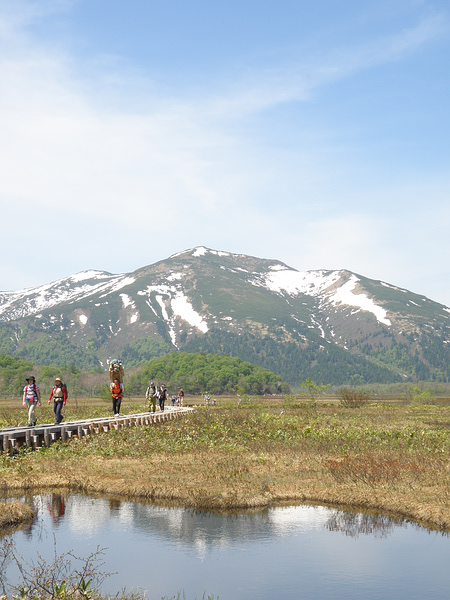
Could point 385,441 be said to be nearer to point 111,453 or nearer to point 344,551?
point 111,453

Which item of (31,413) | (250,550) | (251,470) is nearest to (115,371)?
(31,413)

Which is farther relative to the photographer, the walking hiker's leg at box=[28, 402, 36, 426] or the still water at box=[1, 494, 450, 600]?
the walking hiker's leg at box=[28, 402, 36, 426]

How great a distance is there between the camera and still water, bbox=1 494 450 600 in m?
14.7

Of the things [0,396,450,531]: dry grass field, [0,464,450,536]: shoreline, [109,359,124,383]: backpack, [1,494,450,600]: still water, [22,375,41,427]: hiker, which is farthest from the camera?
[109,359,124,383]: backpack

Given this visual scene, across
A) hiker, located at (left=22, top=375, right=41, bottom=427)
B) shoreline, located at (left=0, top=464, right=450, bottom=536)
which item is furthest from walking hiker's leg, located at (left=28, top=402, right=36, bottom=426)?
shoreline, located at (left=0, top=464, right=450, bottom=536)

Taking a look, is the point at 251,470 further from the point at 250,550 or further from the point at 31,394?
the point at 31,394

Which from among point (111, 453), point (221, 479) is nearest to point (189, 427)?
point (111, 453)

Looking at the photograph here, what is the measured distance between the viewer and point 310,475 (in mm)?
26391

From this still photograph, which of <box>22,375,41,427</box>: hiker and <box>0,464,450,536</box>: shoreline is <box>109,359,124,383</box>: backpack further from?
<box>0,464,450,536</box>: shoreline

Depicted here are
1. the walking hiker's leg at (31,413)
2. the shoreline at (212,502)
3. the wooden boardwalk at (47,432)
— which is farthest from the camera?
the walking hiker's leg at (31,413)

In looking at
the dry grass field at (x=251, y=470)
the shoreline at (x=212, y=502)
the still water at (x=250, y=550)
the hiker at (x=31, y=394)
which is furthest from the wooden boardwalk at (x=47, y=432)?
the still water at (x=250, y=550)

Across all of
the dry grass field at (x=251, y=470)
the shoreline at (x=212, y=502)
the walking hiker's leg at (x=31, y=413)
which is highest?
the walking hiker's leg at (x=31, y=413)

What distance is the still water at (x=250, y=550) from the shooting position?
1466cm

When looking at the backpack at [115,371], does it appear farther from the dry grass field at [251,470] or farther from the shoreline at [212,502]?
the shoreline at [212,502]
